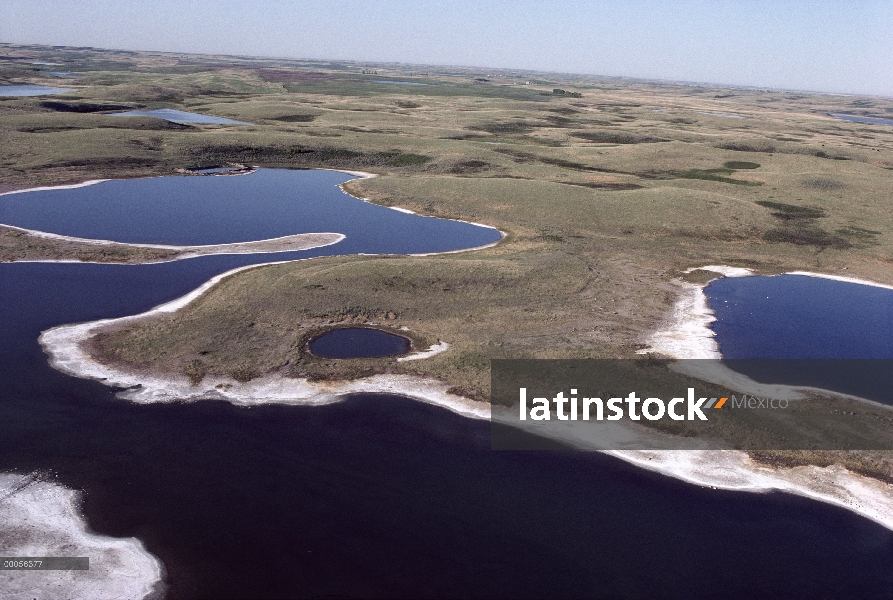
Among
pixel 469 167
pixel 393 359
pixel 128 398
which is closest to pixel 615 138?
pixel 469 167

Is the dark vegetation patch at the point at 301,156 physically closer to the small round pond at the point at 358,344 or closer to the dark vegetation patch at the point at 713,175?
the dark vegetation patch at the point at 713,175

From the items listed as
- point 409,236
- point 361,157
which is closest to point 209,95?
point 361,157

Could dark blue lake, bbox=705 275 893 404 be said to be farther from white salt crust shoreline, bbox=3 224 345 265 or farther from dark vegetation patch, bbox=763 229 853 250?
white salt crust shoreline, bbox=3 224 345 265

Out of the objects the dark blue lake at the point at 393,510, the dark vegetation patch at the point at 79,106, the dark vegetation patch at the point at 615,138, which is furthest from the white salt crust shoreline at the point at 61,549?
the dark vegetation patch at the point at 79,106
